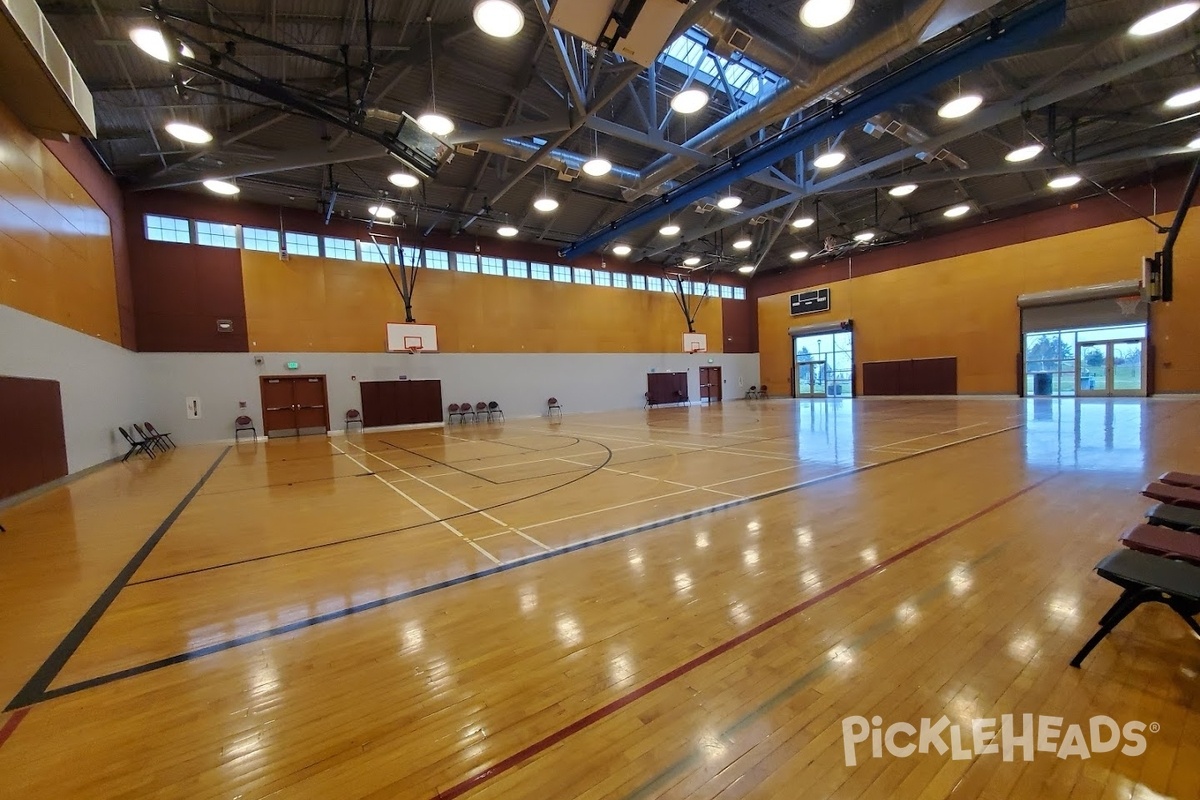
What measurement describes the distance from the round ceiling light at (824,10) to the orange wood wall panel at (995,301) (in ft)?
60.5

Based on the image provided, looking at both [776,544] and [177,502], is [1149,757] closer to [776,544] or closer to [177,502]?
[776,544]

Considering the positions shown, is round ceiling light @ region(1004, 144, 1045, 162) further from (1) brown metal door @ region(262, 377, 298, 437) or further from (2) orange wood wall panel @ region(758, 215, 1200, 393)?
(1) brown metal door @ region(262, 377, 298, 437)

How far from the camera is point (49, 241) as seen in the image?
26.6ft

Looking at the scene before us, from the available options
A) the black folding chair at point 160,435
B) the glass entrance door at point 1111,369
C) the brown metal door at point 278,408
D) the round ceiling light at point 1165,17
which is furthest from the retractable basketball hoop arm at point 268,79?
the glass entrance door at point 1111,369

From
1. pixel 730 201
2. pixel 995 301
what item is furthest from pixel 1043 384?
pixel 730 201

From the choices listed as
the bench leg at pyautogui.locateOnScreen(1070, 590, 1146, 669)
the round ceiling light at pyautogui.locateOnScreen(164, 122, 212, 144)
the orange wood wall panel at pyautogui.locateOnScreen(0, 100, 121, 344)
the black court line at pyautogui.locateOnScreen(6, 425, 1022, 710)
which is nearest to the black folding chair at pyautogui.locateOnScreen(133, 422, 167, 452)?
the orange wood wall panel at pyautogui.locateOnScreen(0, 100, 121, 344)

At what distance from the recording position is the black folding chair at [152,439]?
11.7 m

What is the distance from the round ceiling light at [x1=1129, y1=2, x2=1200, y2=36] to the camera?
692 centimetres

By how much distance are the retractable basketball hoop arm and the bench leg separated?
968 centimetres

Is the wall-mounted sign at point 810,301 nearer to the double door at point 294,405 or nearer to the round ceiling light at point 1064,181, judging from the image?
the round ceiling light at point 1064,181

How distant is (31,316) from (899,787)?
11910 mm

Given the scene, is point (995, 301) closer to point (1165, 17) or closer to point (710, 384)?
point (710, 384)

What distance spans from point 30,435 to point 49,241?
142 inches

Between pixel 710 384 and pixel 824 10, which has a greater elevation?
pixel 824 10
